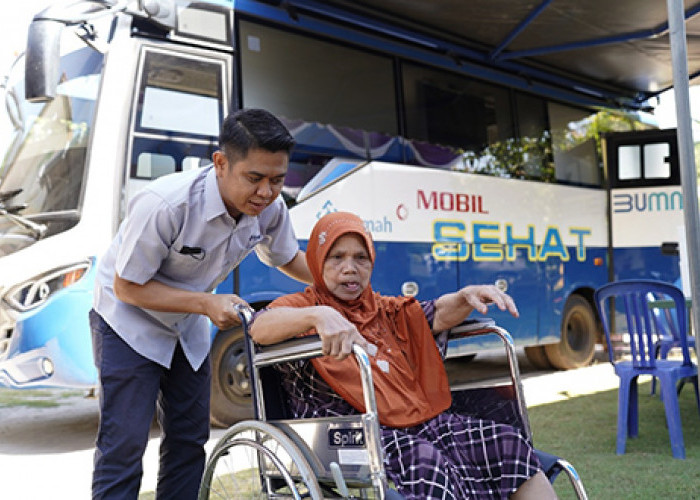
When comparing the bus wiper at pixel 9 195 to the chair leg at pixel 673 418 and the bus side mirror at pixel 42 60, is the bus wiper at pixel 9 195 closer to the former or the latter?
the bus side mirror at pixel 42 60

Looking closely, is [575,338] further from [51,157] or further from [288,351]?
[288,351]

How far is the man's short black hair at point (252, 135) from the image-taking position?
7.77 feet

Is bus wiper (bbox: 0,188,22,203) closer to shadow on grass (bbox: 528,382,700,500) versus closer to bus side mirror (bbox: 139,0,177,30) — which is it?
bus side mirror (bbox: 139,0,177,30)

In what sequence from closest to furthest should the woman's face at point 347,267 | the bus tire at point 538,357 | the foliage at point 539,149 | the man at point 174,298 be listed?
the man at point 174,298 < the woman's face at point 347,267 < the foliage at point 539,149 < the bus tire at point 538,357

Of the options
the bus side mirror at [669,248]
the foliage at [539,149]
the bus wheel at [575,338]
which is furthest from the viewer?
the bus wheel at [575,338]

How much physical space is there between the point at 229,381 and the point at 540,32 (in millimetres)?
4200

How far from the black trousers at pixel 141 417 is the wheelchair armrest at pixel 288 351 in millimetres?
443

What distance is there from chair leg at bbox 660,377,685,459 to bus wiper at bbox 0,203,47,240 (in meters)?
3.91

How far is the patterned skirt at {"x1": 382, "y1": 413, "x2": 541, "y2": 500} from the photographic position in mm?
2303

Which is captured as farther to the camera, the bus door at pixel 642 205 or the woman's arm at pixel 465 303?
the bus door at pixel 642 205

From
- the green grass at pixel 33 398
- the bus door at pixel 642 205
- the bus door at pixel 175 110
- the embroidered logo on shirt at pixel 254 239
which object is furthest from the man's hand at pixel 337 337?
the bus door at pixel 642 205

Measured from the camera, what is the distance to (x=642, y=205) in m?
9.20

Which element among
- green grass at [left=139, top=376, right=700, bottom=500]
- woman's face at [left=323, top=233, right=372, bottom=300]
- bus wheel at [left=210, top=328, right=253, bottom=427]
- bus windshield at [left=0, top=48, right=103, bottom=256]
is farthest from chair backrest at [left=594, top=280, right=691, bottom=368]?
bus windshield at [left=0, top=48, right=103, bottom=256]

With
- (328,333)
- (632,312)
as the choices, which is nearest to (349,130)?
(632,312)
